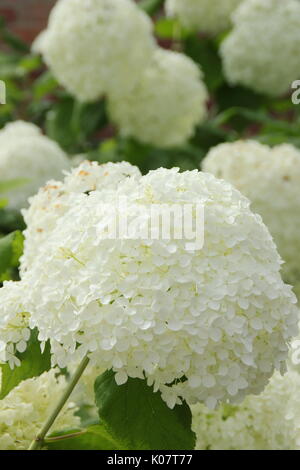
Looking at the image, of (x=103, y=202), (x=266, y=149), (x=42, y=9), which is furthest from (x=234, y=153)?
(x=42, y=9)

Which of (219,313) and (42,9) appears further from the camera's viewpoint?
(42,9)

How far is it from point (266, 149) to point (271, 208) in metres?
0.15

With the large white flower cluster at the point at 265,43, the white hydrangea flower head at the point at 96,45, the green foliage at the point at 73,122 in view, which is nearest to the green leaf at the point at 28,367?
the white hydrangea flower head at the point at 96,45

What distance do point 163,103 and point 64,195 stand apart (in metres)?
1.01

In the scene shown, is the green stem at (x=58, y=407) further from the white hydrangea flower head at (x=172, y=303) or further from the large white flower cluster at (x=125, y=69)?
the large white flower cluster at (x=125, y=69)

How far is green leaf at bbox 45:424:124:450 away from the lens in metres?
0.80

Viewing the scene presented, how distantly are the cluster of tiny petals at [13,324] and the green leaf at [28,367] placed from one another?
0.01m

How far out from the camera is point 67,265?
26.9 inches

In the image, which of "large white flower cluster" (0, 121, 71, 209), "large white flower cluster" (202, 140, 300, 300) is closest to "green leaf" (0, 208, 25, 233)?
"large white flower cluster" (0, 121, 71, 209)

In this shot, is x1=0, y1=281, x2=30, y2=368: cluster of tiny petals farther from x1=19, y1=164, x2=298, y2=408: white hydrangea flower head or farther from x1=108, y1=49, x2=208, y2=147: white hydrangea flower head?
x1=108, y1=49, x2=208, y2=147: white hydrangea flower head

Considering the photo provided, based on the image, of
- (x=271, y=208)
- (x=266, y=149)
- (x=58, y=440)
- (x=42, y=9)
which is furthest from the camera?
(x=42, y=9)

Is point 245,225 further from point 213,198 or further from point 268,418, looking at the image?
point 268,418

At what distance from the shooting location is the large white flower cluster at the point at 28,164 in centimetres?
144

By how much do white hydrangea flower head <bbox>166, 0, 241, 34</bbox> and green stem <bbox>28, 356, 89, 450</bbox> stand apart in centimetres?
143
